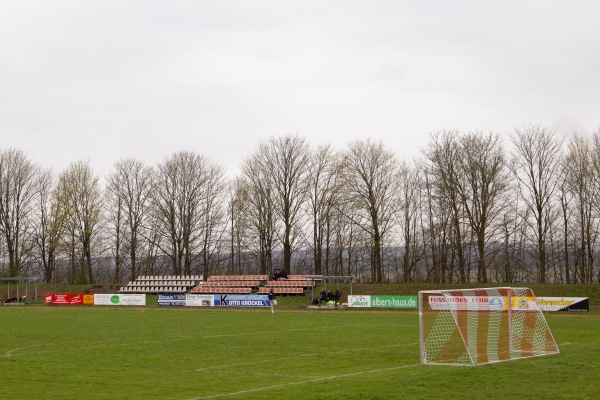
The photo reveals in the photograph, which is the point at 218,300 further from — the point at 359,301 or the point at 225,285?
the point at 359,301

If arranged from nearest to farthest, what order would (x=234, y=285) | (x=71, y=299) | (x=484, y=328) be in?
(x=484, y=328) < (x=71, y=299) < (x=234, y=285)

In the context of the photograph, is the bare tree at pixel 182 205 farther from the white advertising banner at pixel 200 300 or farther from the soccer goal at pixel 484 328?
the soccer goal at pixel 484 328

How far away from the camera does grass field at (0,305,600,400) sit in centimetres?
1525

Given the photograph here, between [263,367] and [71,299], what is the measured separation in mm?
52587

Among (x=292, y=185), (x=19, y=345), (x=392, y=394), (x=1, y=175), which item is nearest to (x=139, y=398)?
(x=392, y=394)

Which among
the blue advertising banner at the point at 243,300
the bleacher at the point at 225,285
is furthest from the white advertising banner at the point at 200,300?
the bleacher at the point at 225,285

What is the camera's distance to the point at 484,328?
2478 cm

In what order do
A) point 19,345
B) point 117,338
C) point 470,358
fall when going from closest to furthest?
point 470,358 → point 19,345 → point 117,338

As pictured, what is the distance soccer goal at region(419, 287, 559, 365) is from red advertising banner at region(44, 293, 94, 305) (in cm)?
4809

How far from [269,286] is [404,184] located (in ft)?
70.1

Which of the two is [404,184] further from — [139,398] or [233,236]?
[139,398]

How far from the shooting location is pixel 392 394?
14281 mm

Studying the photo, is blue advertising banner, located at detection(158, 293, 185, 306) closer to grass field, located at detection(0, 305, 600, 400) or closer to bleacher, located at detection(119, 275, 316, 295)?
bleacher, located at detection(119, 275, 316, 295)

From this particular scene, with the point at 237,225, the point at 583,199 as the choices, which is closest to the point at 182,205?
the point at 237,225
